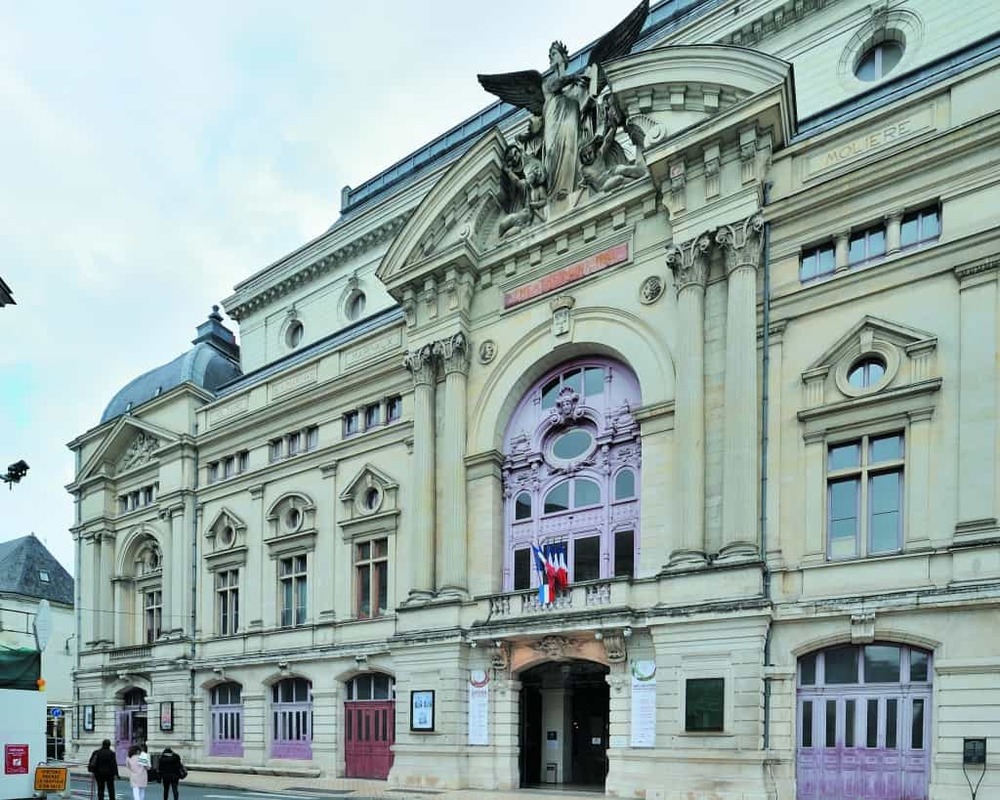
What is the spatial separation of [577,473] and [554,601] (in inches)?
148

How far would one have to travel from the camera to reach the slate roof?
2295 inches

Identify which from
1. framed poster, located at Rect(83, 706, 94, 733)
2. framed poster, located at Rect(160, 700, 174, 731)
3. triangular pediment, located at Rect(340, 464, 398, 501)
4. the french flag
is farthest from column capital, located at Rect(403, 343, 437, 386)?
framed poster, located at Rect(83, 706, 94, 733)

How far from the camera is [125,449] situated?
42250 millimetres

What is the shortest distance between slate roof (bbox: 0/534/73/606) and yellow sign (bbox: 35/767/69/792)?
1926 inches

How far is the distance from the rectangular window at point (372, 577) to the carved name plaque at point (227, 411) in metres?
9.32

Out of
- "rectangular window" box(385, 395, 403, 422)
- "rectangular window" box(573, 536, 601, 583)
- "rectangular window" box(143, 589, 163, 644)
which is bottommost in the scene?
"rectangular window" box(143, 589, 163, 644)

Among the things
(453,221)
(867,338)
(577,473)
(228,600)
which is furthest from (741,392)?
(228,600)

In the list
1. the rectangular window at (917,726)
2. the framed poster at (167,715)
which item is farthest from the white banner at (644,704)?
Answer: the framed poster at (167,715)

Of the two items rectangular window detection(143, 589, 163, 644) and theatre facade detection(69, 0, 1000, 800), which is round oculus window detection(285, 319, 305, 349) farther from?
rectangular window detection(143, 589, 163, 644)

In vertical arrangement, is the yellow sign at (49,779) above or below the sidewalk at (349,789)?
above

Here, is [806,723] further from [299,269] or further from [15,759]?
[299,269]

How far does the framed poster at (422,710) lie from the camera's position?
24703 millimetres

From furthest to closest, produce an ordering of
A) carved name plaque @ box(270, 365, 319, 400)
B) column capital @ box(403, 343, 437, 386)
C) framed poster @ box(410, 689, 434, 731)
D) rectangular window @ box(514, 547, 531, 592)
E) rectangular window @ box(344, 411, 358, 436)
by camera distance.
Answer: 1. carved name plaque @ box(270, 365, 319, 400)
2. rectangular window @ box(344, 411, 358, 436)
3. column capital @ box(403, 343, 437, 386)
4. rectangular window @ box(514, 547, 531, 592)
5. framed poster @ box(410, 689, 434, 731)

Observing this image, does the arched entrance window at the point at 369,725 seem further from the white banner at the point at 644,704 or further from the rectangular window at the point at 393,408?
the white banner at the point at 644,704
